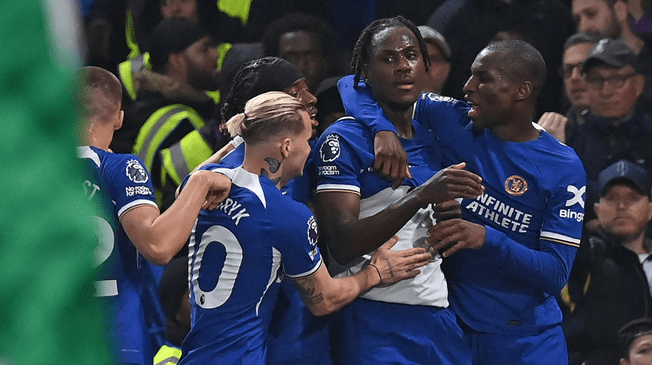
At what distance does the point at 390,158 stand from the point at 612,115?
7.25ft

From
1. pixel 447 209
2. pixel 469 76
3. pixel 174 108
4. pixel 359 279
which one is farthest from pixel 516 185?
pixel 174 108

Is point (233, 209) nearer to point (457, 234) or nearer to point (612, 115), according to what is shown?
point (457, 234)

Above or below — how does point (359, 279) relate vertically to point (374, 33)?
below

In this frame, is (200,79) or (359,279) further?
(200,79)

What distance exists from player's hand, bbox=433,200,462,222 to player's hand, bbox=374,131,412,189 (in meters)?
0.16

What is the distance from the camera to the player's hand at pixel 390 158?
270 cm

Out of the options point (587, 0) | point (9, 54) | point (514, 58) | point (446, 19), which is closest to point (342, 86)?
point (514, 58)

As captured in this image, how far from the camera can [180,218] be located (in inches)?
92.0

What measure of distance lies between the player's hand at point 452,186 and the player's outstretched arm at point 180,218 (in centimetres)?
65

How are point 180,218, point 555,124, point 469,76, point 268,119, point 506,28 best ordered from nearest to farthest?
1. point 180,218
2. point 268,119
3. point 555,124
4. point 469,76
5. point 506,28

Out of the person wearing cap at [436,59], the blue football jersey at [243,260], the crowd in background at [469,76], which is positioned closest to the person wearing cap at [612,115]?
the crowd in background at [469,76]

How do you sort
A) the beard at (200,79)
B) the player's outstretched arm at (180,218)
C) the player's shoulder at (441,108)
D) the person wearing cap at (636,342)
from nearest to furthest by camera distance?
the player's outstretched arm at (180,218), the player's shoulder at (441,108), the person wearing cap at (636,342), the beard at (200,79)

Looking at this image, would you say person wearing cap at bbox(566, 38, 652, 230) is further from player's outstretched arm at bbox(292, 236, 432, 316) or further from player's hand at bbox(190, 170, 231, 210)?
player's hand at bbox(190, 170, 231, 210)

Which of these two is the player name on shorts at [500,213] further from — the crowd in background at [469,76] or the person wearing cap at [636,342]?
the person wearing cap at [636,342]
